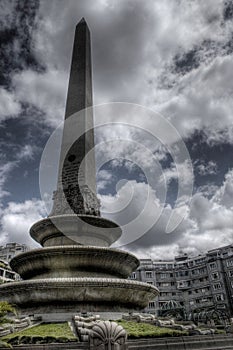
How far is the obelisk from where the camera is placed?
61.4 ft

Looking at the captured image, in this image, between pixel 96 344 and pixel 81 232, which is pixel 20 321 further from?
pixel 81 232

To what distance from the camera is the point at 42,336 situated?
8.78m

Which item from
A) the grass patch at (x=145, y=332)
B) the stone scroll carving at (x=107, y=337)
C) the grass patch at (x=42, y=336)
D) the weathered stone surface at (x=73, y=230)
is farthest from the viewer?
the weathered stone surface at (x=73, y=230)

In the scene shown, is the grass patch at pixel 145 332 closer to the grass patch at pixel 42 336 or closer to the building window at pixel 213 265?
the grass patch at pixel 42 336

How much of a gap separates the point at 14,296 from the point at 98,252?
3.88 meters

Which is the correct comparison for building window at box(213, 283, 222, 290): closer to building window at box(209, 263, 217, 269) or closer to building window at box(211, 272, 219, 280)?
building window at box(211, 272, 219, 280)

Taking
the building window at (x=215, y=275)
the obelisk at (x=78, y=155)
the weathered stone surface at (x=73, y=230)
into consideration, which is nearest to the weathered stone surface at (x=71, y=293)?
the weathered stone surface at (x=73, y=230)

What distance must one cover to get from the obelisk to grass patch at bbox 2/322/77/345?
8.84 metres

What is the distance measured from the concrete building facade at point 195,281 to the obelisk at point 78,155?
3465cm

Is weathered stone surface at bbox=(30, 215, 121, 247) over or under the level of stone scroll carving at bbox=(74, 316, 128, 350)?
over

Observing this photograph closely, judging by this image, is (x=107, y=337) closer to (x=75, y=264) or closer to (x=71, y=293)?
(x=71, y=293)

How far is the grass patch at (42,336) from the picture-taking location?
856 centimetres

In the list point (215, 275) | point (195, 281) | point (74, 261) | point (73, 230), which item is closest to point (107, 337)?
point (74, 261)

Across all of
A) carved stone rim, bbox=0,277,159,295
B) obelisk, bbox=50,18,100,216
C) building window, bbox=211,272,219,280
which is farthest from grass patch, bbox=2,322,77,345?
building window, bbox=211,272,219,280
